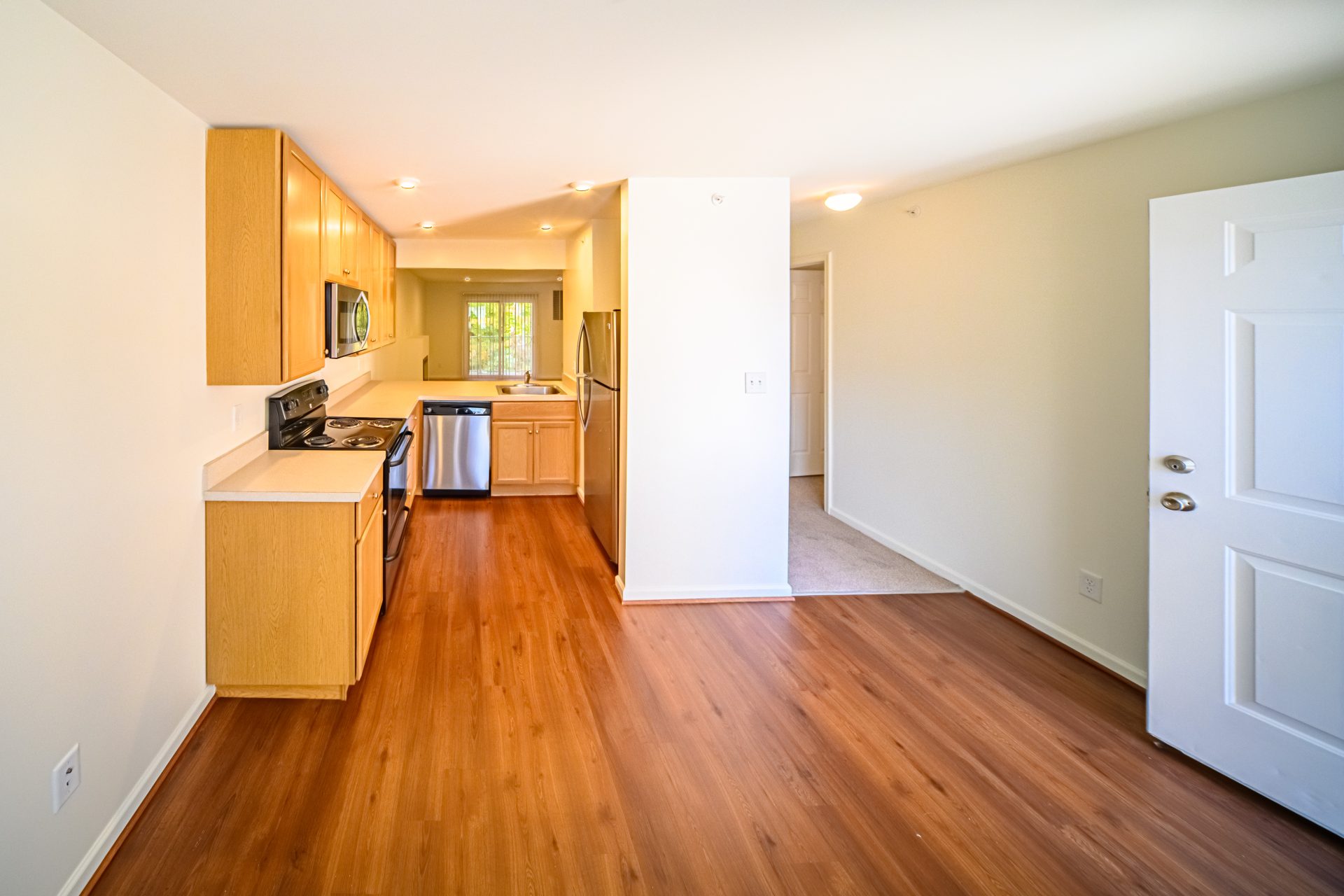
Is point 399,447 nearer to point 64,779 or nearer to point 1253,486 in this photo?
point 64,779

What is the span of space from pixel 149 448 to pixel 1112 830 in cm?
290

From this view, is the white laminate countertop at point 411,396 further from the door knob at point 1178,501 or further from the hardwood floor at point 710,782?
the door knob at point 1178,501

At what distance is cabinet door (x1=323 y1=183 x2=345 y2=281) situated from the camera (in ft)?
12.2

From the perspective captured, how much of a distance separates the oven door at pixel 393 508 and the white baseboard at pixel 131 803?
99 cm

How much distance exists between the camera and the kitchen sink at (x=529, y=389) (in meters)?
7.35

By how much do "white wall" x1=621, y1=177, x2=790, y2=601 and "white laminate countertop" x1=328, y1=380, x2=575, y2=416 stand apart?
1.94 meters

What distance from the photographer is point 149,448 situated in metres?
2.42

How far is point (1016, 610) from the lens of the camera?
12.9 feet

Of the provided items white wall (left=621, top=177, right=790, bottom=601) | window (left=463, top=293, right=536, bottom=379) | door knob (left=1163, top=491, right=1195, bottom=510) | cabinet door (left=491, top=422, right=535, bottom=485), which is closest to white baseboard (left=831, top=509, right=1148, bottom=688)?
door knob (left=1163, top=491, right=1195, bottom=510)

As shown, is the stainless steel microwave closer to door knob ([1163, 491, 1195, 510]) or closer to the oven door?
the oven door

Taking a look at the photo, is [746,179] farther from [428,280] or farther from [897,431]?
[428,280]

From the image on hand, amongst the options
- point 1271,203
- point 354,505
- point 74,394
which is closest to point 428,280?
point 354,505

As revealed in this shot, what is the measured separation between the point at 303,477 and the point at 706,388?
195 cm

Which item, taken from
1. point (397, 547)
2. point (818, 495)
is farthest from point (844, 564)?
point (397, 547)
